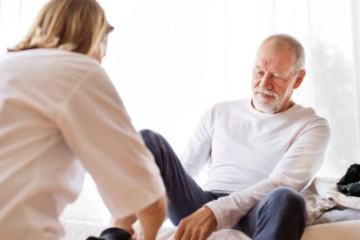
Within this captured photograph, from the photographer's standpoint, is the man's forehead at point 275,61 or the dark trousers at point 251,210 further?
the man's forehead at point 275,61

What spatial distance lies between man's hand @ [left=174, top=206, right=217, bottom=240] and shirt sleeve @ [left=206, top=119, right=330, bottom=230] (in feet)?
0.12

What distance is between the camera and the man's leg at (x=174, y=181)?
147 centimetres

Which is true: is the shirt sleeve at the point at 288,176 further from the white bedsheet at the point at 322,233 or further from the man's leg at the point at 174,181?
the man's leg at the point at 174,181

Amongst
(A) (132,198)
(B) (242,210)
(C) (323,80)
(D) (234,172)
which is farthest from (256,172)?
(A) (132,198)

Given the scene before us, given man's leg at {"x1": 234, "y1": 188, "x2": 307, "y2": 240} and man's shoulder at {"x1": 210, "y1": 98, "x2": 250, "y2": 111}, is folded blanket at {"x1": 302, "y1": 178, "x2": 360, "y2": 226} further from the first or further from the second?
man's shoulder at {"x1": 210, "y1": 98, "x2": 250, "y2": 111}

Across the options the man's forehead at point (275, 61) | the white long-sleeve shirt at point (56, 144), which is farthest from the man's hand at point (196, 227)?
the man's forehead at point (275, 61)

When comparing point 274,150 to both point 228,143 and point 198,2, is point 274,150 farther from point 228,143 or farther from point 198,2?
point 198,2

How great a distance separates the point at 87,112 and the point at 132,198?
169 mm

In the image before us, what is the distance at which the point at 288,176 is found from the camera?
1569 mm

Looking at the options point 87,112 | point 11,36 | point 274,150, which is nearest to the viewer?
point 87,112

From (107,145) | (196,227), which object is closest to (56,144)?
(107,145)

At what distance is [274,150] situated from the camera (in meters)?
1.73

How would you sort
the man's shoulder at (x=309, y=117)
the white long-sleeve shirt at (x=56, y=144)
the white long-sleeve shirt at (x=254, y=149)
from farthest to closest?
the man's shoulder at (x=309, y=117)
the white long-sleeve shirt at (x=254, y=149)
the white long-sleeve shirt at (x=56, y=144)

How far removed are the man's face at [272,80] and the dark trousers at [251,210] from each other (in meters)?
0.43
